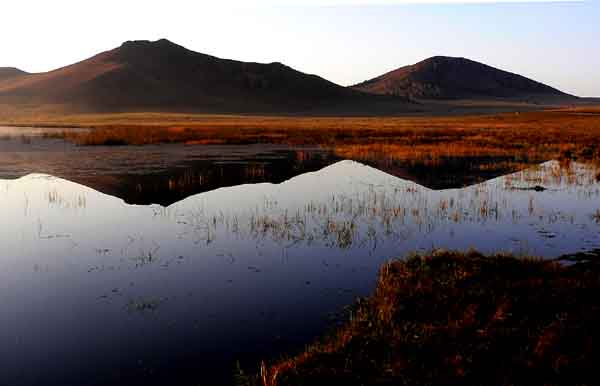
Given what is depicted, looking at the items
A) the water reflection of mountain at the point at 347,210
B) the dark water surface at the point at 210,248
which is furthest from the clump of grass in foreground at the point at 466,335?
the water reflection of mountain at the point at 347,210

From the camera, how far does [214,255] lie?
47.3 ft

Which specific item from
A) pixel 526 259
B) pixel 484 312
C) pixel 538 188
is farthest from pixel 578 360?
pixel 538 188

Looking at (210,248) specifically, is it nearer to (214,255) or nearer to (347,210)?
(214,255)

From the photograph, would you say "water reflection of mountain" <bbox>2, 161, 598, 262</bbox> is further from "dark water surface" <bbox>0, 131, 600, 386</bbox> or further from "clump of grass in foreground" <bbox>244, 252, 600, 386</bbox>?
"clump of grass in foreground" <bbox>244, 252, 600, 386</bbox>

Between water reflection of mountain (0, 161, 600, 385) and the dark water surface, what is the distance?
4 cm

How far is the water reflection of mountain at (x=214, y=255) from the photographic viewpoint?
9.13 metres

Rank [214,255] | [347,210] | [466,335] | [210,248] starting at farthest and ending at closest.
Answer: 1. [347,210]
2. [210,248]
3. [214,255]
4. [466,335]

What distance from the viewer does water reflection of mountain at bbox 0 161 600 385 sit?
30.0ft

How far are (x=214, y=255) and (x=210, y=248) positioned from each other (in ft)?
2.29

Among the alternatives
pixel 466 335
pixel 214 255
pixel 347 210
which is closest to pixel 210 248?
pixel 214 255

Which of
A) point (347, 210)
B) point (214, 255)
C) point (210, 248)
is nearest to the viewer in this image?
point (214, 255)

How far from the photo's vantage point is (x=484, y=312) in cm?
934

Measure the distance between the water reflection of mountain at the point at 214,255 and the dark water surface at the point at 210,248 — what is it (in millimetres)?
44

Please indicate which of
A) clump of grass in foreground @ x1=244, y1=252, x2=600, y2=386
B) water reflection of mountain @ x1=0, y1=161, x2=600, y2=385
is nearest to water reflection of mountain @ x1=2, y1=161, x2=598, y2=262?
water reflection of mountain @ x1=0, y1=161, x2=600, y2=385
